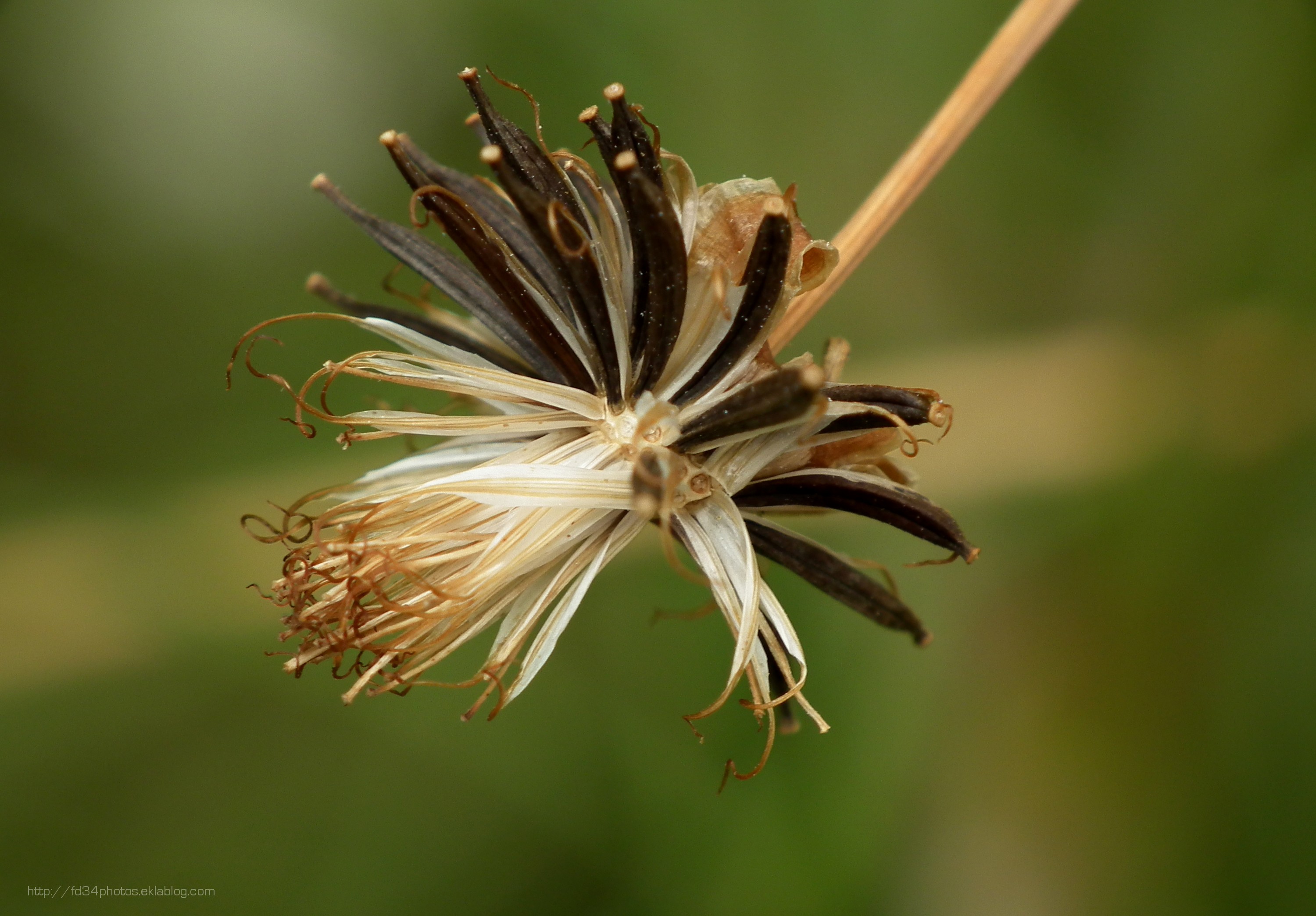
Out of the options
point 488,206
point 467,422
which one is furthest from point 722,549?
point 488,206

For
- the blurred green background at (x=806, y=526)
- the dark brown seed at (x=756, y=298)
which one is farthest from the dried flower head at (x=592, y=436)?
the blurred green background at (x=806, y=526)

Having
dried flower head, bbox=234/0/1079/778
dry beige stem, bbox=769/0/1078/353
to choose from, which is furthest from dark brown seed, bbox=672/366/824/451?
dry beige stem, bbox=769/0/1078/353

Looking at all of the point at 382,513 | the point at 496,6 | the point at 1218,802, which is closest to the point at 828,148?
the point at 496,6

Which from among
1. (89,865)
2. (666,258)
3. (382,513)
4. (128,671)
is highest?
(666,258)

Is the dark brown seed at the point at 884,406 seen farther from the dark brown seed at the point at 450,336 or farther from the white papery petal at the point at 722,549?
the dark brown seed at the point at 450,336

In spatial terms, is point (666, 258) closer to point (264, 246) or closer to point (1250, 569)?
point (264, 246)

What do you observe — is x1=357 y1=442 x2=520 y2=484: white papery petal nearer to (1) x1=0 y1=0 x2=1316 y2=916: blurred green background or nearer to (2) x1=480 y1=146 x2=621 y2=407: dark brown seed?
(2) x1=480 y1=146 x2=621 y2=407: dark brown seed

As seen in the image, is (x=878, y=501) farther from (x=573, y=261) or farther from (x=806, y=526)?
(x=806, y=526)
